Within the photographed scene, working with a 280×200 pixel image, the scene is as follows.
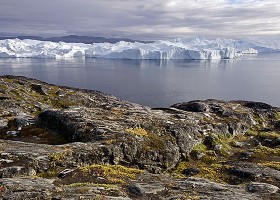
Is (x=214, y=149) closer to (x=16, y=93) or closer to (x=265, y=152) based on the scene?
(x=265, y=152)

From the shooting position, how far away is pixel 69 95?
65.2 metres

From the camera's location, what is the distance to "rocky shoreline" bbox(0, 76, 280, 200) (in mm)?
18812

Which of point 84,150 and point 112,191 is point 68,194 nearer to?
point 112,191

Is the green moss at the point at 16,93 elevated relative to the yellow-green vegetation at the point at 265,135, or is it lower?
elevated

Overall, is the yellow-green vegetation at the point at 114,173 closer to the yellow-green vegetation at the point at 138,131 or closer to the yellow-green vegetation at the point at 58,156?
the yellow-green vegetation at the point at 58,156

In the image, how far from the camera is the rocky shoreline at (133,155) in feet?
61.7

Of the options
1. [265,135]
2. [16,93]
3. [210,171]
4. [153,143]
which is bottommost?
[265,135]

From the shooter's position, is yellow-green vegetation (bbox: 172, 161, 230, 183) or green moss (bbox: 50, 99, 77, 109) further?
green moss (bbox: 50, 99, 77, 109)

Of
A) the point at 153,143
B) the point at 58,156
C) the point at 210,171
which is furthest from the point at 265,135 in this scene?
the point at 58,156

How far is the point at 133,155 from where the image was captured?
2850cm

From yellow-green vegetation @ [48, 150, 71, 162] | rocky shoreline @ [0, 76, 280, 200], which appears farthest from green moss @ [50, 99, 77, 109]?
yellow-green vegetation @ [48, 150, 71, 162]

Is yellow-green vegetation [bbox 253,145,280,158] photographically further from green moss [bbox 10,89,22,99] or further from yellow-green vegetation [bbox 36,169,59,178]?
green moss [bbox 10,89,22,99]

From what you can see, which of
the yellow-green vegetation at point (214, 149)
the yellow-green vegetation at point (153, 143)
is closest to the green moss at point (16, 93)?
the yellow-green vegetation at point (153, 143)

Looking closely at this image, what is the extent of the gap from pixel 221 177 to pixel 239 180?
1.53 metres
